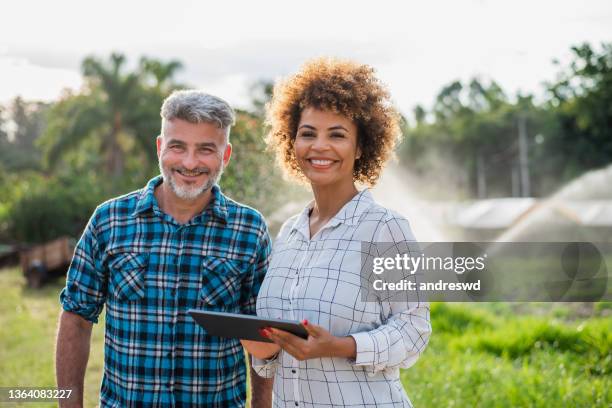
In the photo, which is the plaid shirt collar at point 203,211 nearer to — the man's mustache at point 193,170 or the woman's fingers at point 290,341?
the man's mustache at point 193,170

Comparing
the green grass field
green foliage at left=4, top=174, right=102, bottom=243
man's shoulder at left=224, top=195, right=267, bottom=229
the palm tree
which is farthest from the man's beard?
the palm tree

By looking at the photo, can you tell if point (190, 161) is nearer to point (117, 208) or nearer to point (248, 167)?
point (117, 208)

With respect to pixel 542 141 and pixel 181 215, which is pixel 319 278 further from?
pixel 542 141

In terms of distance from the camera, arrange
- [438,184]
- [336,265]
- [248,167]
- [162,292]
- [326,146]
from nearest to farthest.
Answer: [336,265] → [326,146] → [162,292] → [248,167] → [438,184]

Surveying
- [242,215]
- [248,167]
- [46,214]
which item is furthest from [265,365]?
[46,214]

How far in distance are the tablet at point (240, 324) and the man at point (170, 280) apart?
494 mm

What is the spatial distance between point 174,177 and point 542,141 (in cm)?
4637

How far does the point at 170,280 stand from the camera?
8.77 feet

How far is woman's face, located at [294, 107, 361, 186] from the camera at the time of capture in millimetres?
2443

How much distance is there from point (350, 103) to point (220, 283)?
912 mm

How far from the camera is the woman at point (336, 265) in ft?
7.28

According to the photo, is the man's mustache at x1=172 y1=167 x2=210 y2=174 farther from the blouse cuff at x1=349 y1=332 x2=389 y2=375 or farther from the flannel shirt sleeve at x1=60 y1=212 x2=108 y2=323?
the blouse cuff at x1=349 y1=332 x2=389 y2=375

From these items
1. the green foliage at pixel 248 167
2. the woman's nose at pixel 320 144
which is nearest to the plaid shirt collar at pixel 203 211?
the woman's nose at pixel 320 144

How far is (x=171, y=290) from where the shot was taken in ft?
8.75
